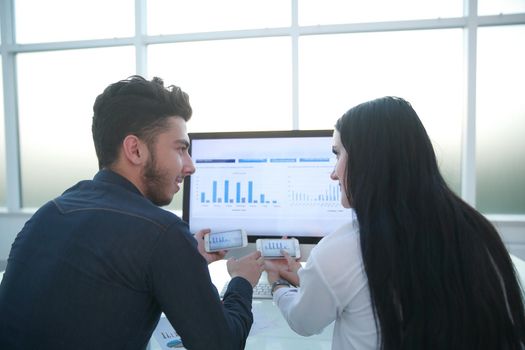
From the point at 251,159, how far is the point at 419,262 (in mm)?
787

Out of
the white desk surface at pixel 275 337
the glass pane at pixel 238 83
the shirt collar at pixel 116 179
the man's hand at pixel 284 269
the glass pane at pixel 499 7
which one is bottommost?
the white desk surface at pixel 275 337

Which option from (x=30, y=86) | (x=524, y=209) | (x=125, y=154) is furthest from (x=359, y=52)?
(x=30, y=86)

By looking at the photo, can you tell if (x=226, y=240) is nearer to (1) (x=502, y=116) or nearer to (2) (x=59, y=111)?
(1) (x=502, y=116)

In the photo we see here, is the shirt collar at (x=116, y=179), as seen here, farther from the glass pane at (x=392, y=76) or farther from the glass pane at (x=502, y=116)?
the glass pane at (x=502, y=116)

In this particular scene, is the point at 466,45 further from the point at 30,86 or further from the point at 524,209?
the point at 30,86

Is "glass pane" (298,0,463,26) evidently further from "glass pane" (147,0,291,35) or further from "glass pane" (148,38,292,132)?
"glass pane" (148,38,292,132)

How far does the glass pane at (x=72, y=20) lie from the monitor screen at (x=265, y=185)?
6.84ft

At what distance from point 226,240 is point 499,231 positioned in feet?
2.74

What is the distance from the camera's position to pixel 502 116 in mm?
2557

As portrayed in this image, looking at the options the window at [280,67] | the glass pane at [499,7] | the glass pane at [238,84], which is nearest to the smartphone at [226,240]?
the window at [280,67]

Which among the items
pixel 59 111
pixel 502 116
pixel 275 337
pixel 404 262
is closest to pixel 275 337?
pixel 275 337

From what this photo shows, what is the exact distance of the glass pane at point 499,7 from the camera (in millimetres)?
2521

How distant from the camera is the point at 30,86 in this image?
10.3ft

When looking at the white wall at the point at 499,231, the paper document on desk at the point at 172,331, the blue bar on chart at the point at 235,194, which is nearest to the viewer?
the paper document on desk at the point at 172,331
